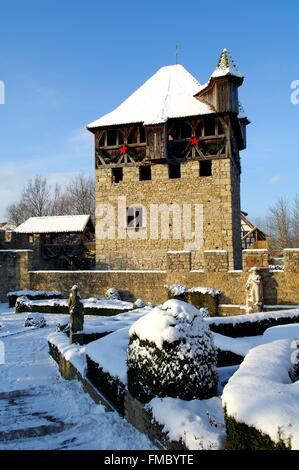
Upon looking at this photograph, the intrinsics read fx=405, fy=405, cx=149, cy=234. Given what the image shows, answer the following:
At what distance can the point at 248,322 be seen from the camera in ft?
39.1

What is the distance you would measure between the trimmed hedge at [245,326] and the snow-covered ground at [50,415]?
4.63m

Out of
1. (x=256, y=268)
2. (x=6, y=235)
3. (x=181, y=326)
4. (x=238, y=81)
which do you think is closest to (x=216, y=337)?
(x=181, y=326)

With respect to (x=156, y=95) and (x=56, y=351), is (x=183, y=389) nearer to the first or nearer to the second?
(x=56, y=351)

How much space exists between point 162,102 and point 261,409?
26.0 metres

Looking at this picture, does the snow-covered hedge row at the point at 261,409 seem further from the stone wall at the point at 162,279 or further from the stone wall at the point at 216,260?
the stone wall at the point at 216,260

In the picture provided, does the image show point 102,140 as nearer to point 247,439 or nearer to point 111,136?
point 111,136

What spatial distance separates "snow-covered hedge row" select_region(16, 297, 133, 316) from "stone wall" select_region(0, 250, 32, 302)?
326 centimetres

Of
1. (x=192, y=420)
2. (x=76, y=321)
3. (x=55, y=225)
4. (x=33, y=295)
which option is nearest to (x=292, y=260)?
(x=76, y=321)

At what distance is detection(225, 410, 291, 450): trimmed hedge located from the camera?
118 inches

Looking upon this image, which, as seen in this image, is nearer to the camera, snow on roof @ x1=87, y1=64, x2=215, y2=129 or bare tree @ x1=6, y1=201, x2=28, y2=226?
snow on roof @ x1=87, y1=64, x2=215, y2=129

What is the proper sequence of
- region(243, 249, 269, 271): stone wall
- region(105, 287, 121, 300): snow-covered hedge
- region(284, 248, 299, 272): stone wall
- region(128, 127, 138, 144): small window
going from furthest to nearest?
region(128, 127, 138, 144): small window → region(105, 287, 121, 300): snow-covered hedge → region(243, 249, 269, 271): stone wall → region(284, 248, 299, 272): stone wall

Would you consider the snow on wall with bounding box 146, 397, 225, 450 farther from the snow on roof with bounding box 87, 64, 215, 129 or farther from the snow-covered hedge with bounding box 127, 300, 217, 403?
the snow on roof with bounding box 87, 64, 215, 129

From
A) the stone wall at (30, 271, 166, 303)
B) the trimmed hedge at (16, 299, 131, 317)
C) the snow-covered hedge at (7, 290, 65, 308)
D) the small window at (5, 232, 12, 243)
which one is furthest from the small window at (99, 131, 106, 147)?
the trimmed hedge at (16, 299, 131, 317)

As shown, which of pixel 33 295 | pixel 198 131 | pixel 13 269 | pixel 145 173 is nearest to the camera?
pixel 33 295
